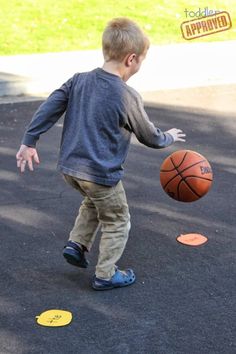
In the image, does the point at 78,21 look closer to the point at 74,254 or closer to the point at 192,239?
the point at 192,239

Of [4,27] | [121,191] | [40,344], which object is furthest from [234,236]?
[4,27]

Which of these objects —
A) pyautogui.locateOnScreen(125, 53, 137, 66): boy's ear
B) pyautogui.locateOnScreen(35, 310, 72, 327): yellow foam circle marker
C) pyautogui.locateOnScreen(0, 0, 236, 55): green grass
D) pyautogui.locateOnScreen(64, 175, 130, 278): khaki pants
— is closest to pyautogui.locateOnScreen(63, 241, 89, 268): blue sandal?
pyautogui.locateOnScreen(64, 175, 130, 278): khaki pants

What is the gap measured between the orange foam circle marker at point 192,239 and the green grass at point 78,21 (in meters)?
7.48

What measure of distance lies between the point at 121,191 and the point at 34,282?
80 centimetres

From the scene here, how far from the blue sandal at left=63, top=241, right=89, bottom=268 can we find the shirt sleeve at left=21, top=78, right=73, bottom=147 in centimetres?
70

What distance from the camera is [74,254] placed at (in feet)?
15.0

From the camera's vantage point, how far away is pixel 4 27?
1333cm

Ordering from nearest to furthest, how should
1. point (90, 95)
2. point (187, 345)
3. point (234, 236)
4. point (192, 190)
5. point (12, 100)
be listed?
point (187, 345) < point (90, 95) < point (192, 190) < point (234, 236) < point (12, 100)

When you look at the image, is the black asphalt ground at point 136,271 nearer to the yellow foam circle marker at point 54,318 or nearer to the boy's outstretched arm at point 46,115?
the yellow foam circle marker at point 54,318

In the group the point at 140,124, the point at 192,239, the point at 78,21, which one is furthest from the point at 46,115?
the point at 78,21

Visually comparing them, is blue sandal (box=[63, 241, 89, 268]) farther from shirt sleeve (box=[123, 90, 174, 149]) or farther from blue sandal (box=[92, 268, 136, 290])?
shirt sleeve (box=[123, 90, 174, 149])

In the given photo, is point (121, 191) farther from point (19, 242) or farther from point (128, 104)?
point (19, 242)

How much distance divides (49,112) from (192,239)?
1.54 m

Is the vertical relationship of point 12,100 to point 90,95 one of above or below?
below
